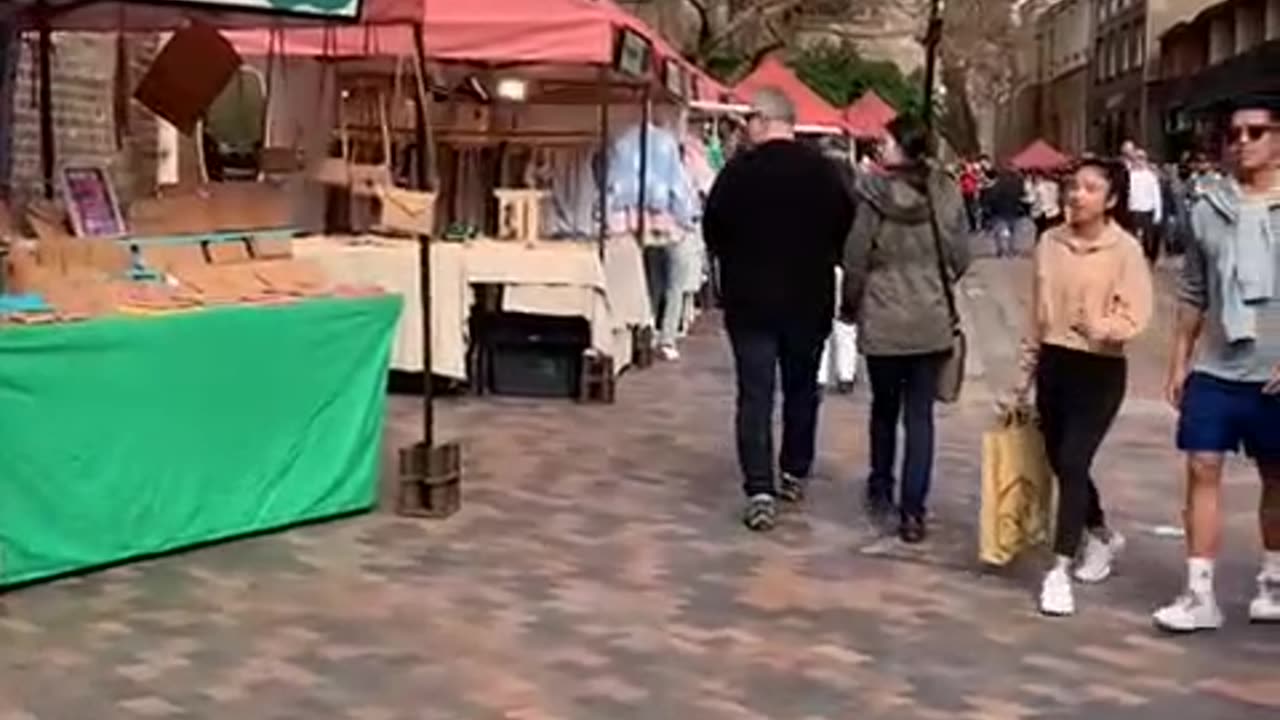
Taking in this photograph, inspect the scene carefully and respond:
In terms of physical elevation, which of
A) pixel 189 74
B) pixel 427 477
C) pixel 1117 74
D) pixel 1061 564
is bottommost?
pixel 1061 564

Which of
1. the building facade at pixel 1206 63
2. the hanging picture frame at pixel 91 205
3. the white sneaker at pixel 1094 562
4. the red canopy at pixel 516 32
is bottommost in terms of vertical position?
the white sneaker at pixel 1094 562

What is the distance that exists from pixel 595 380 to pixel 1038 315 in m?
5.72

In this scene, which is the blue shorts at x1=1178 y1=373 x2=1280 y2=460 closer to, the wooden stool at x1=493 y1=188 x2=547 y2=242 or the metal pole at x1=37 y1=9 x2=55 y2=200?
the metal pole at x1=37 y1=9 x2=55 y2=200

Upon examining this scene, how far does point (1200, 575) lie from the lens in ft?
22.6

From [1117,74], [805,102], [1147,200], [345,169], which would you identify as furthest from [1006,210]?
[1117,74]

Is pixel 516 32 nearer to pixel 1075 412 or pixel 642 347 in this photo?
pixel 642 347

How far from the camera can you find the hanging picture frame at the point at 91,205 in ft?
26.7

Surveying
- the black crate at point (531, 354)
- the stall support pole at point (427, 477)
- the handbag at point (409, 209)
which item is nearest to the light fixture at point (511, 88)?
the black crate at point (531, 354)

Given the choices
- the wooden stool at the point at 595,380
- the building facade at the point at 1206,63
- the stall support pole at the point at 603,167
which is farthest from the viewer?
the building facade at the point at 1206,63

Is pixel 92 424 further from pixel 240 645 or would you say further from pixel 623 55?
pixel 623 55

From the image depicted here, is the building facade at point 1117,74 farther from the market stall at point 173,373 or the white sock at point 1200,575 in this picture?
the white sock at point 1200,575

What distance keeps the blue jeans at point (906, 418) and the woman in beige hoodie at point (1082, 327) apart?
0.82 m

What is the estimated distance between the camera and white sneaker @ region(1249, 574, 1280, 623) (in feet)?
23.1

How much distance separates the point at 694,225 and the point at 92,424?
9.57 m
